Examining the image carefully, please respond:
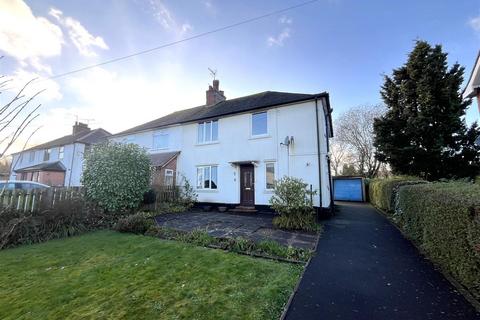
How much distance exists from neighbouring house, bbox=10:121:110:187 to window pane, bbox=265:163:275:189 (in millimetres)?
20387

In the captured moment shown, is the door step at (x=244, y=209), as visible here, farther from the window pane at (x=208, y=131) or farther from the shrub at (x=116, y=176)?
the shrub at (x=116, y=176)

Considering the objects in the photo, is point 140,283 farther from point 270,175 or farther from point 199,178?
point 199,178

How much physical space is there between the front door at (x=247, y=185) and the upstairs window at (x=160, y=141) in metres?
7.70

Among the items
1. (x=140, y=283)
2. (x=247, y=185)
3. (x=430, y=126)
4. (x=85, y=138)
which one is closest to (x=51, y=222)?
(x=140, y=283)

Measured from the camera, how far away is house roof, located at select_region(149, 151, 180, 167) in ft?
50.5

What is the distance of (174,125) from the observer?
17.3 m

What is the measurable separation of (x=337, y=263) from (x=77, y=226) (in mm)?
9192

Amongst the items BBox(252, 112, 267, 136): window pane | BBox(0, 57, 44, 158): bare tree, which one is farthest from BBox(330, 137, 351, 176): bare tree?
BBox(0, 57, 44, 158): bare tree

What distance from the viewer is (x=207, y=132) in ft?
51.5

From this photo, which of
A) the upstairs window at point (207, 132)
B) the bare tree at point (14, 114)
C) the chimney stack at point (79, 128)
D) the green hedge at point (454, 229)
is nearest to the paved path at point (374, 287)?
the green hedge at point (454, 229)

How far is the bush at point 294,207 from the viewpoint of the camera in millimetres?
8766

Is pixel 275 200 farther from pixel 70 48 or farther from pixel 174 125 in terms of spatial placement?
pixel 174 125

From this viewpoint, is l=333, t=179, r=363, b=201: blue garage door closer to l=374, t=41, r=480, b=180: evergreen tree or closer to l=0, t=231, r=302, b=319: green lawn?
l=374, t=41, r=480, b=180: evergreen tree

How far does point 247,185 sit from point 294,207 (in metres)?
5.14
